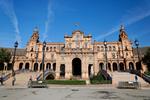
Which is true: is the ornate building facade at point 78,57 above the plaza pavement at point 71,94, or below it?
above

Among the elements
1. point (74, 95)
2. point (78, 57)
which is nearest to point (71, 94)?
point (74, 95)

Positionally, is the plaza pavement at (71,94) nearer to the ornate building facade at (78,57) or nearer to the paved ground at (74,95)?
the paved ground at (74,95)

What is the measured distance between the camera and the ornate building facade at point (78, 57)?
45.3 meters

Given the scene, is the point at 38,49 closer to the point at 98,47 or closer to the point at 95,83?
the point at 98,47

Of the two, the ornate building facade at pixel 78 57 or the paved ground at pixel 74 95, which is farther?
the ornate building facade at pixel 78 57

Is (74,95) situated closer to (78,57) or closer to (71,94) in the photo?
(71,94)

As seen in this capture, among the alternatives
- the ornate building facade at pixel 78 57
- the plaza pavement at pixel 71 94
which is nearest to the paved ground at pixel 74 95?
the plaza pavement at pixel 71 94

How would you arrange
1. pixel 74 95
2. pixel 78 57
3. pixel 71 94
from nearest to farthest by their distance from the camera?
pixel 74 95 < pixel 71 94 < pixel 78 57

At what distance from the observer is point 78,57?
4591 cm

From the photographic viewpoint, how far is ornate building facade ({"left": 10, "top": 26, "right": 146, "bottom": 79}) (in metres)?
45.3

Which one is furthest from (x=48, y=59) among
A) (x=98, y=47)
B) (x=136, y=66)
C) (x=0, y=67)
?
(x=136, y=66)

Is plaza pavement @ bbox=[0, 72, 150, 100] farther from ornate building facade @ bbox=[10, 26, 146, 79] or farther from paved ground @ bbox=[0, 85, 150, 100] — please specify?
ornate building facade @ bbox=[10, 26, 146, 79]

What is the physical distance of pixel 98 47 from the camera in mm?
72000

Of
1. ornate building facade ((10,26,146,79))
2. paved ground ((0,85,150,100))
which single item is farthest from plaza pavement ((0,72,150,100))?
ornate building facade ((10,26,146,79))
